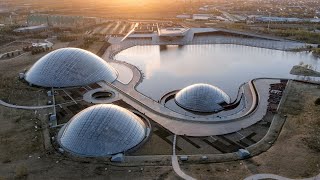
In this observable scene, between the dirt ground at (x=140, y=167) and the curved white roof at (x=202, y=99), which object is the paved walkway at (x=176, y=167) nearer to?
the dirt ground at (x=140, y=167)

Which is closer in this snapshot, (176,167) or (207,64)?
(176,167)

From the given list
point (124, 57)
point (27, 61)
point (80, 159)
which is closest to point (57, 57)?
point (27, 61)

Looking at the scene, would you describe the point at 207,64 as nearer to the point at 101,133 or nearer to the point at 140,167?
the point at 101,133

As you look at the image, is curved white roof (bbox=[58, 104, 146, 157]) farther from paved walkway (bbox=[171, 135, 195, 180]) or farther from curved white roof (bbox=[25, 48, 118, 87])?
curved white roof (bbox=[25, 48, 118, 87])

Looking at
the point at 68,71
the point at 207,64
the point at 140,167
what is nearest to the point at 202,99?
the point at 140,167

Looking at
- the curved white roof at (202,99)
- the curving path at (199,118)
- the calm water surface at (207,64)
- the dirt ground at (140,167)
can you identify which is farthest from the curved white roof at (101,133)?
the calm water surface at (207,64)
